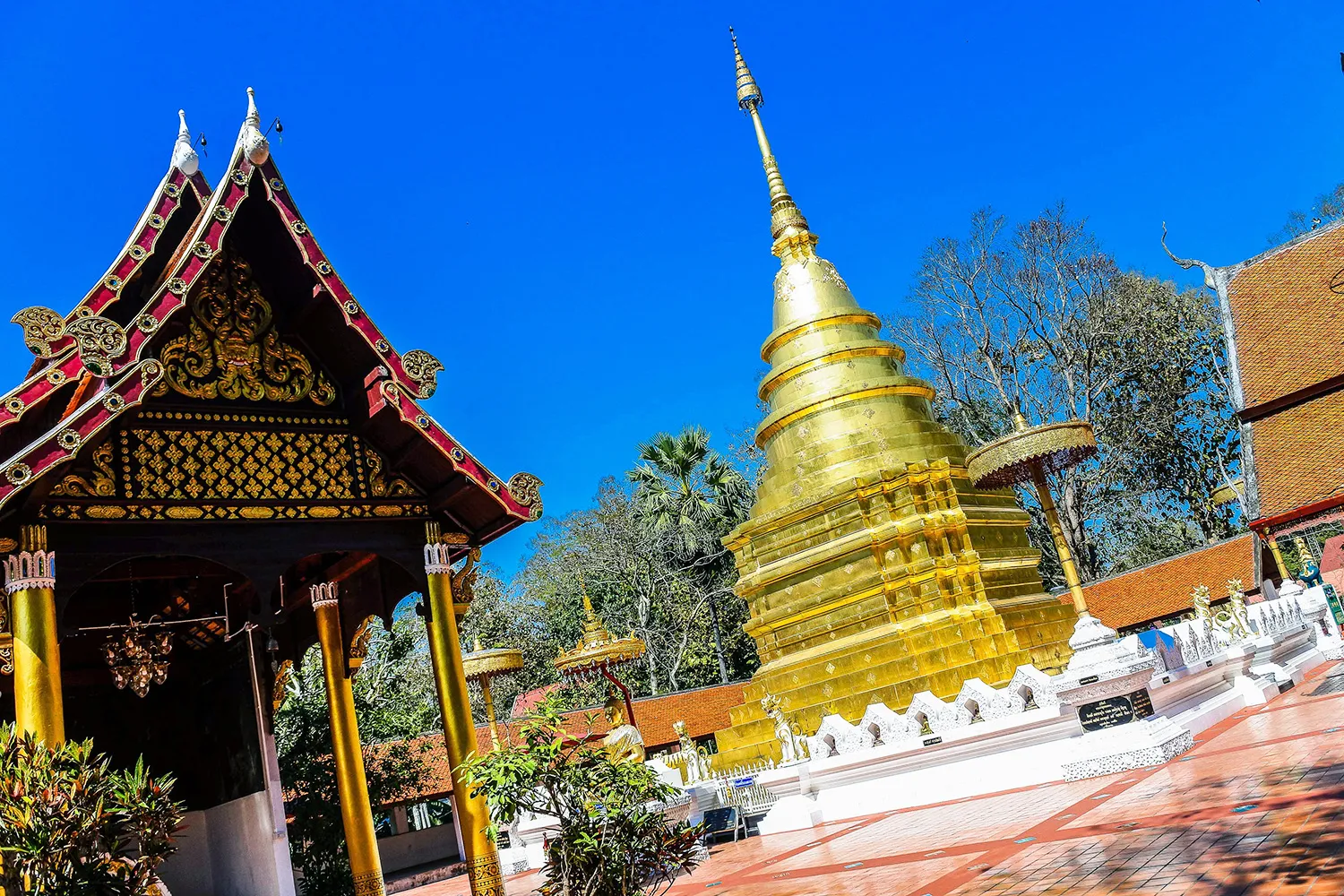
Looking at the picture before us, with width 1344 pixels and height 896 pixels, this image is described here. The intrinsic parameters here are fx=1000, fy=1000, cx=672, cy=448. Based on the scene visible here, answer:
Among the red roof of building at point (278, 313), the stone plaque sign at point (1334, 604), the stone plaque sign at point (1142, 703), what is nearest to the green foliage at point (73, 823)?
the red roof of building at point (278, 313)

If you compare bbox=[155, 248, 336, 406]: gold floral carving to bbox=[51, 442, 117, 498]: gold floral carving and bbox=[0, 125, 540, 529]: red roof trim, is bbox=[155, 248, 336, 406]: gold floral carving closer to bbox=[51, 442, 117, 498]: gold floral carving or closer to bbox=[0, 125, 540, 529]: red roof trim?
bbox=[0, 125, 540, 529]: red roof trim

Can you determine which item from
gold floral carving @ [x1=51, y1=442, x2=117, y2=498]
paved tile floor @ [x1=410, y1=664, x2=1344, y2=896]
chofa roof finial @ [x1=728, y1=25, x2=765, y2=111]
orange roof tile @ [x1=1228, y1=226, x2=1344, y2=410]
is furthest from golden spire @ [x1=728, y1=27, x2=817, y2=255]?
gold floral carving @ [x1=51, y1=442, x2=117, y2=498]

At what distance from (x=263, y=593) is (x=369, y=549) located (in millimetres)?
846

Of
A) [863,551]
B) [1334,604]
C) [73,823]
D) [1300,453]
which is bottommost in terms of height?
[1334,604]

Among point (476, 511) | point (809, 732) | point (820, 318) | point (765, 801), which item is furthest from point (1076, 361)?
point (476, 511)

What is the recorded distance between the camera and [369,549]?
24.8ft

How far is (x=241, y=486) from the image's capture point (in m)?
7.11

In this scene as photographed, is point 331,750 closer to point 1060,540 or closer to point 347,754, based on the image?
point 347,754

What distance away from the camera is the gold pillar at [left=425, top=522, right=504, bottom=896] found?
6.91 metres

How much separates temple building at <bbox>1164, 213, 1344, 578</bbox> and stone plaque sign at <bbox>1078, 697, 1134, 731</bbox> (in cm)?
377

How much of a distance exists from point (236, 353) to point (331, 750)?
327 inches

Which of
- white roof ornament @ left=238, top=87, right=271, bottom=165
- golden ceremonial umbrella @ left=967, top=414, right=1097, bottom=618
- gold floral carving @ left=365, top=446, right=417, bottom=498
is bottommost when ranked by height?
golden ceremonial umbrella @ left=967, top=414, right=1097, bottom=618

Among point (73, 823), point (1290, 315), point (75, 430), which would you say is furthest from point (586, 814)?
point (1290, 315)

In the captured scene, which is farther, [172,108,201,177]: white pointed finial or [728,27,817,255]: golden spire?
[728,27,817,255]: golden spire
